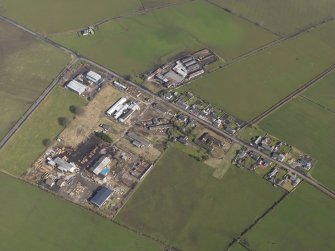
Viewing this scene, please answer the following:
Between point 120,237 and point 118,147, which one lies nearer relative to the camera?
point 120,237

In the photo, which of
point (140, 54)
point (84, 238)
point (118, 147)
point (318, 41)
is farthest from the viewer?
point (318, 41)

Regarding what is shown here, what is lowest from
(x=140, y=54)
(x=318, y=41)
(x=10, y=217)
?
(x=10, y=217)

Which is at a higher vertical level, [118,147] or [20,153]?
[118,147]

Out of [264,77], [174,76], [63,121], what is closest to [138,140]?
[63,121]

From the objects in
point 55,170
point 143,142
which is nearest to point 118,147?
point 143,142

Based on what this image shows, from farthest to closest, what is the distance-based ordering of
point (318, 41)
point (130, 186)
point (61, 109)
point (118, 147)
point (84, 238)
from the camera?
point (318, 41)
point (61, 109)
point (118, 147)
point (130, 186)
point (84, 238)

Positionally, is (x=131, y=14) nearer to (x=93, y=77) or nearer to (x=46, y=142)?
(x=93, y=77)

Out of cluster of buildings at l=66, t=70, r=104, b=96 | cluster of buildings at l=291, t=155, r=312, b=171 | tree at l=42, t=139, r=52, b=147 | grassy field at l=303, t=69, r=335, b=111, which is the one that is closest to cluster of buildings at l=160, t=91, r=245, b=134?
cluster of buildings at l=291, t=155, r=312, b=171

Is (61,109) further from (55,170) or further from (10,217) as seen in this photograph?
(10,217)
